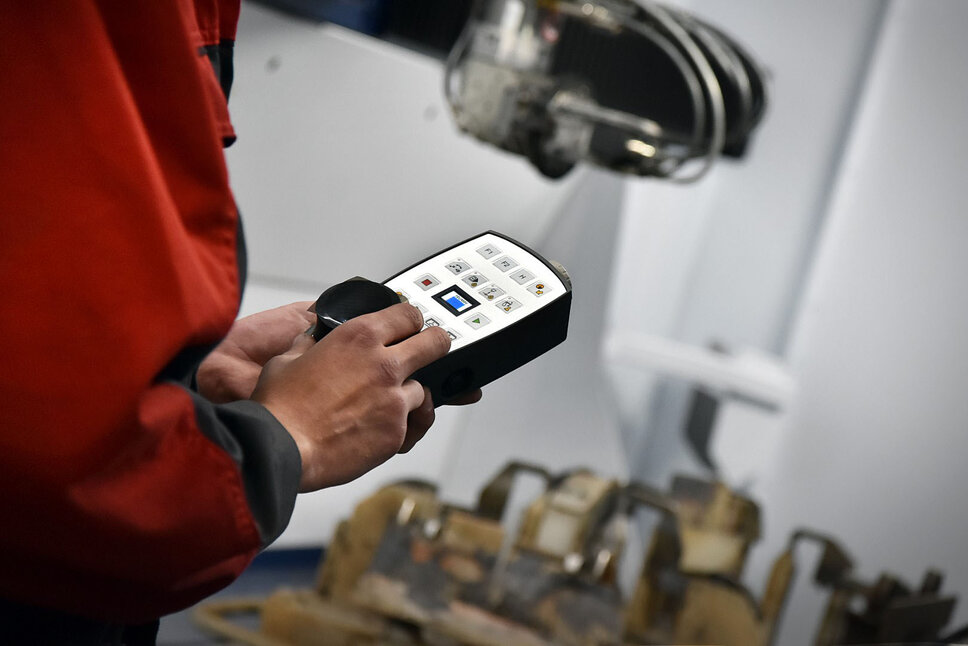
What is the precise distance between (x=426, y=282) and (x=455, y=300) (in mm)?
13

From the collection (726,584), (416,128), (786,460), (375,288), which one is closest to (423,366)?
(375,288)

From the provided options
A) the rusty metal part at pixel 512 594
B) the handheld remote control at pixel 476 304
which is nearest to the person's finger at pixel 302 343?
the handheld remote control at pixel 476 304

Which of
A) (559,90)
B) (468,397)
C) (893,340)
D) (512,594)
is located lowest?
(512,594)

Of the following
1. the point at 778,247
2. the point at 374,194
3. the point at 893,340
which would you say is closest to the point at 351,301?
the point at 374,194

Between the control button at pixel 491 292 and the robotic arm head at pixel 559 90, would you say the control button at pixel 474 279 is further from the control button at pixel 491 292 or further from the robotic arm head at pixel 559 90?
the robotic arm head at pixel 559 90

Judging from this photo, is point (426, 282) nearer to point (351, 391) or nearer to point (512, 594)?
point (351, 391)

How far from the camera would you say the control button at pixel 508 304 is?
0.31 metres

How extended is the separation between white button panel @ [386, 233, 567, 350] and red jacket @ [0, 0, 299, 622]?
3.0 inches

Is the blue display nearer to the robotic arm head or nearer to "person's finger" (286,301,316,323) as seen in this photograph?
"person's finger" (286,301,316,323)

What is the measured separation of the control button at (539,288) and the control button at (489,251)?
0.07ft

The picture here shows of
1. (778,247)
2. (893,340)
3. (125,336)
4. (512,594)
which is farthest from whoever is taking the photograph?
(778,247)

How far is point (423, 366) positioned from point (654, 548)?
112 centimetres

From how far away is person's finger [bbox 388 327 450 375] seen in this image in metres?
0.29

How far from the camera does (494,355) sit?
0.30 metres
